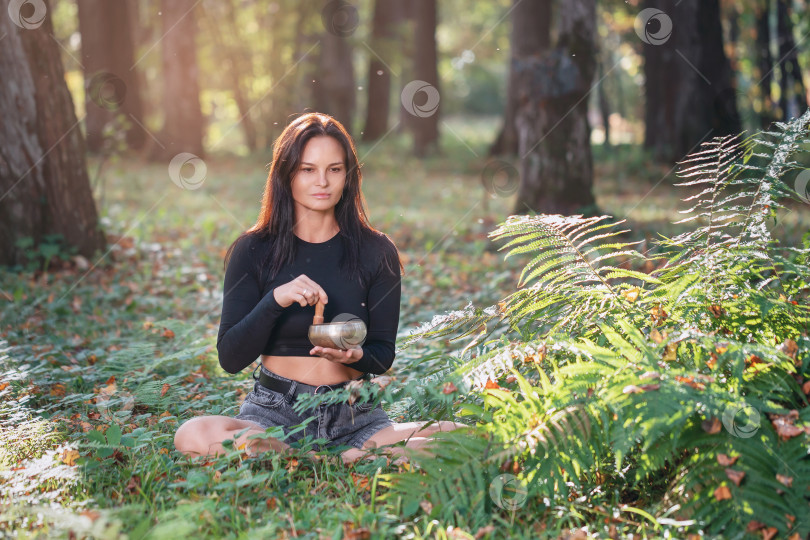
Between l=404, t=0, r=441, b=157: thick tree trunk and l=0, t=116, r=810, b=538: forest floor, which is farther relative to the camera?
l=404, t=0, r=441, b=157: thick tree trunk

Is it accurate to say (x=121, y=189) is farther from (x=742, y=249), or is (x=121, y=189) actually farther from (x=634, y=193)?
(x=742, y=249)

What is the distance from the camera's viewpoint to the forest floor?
2766 mm

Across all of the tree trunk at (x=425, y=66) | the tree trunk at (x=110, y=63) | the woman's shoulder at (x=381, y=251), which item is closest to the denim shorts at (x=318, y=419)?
the woman's shoulder at (x=381, y=251)

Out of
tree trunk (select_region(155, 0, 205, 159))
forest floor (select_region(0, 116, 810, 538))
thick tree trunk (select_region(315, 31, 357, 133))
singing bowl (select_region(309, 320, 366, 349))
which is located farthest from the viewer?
thick tree trunk (select_region(315, 31, 357, 133))

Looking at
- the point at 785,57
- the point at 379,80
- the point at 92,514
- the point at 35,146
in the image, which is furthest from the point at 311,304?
the point at 379,80

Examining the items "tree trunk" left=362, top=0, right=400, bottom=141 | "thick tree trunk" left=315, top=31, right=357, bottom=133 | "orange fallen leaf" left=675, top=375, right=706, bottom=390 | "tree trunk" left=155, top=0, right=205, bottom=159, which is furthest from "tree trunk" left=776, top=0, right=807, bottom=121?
"tree trunk" left=155, top=0, right=205, bottom=159

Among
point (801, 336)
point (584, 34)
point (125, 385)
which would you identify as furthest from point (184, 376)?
point (584, 34)

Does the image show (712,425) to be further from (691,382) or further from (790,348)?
(790,348)

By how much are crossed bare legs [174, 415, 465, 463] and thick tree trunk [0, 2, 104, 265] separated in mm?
4672

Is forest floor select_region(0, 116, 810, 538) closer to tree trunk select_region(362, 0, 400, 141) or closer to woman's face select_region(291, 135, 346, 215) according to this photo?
woman's face select_region(291, 135, 346, 215)

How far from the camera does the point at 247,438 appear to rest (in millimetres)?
3195

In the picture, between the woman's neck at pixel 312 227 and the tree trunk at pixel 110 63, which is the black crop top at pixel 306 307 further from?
the tree trunk at pixel 110 63

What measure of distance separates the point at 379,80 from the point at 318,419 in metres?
19.7

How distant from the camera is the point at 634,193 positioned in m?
12.6
